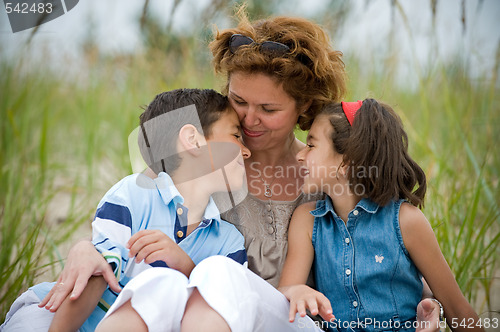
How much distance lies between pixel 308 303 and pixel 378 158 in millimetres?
627

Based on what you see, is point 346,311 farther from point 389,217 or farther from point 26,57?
point 26,57

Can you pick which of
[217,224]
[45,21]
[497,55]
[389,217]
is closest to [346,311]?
[389,217]

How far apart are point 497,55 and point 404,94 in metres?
0.95

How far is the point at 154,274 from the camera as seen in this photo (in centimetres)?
138

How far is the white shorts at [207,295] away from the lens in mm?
1340

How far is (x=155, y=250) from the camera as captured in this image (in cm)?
154

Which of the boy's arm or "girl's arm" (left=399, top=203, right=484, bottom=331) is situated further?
"girl's arm" (left=399, top=203, right=484, bottom=331)

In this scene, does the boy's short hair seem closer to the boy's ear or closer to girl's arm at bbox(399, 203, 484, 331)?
the boy's ear

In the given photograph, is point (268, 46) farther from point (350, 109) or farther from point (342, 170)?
point (342, 170)

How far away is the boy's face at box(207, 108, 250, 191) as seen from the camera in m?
1.93

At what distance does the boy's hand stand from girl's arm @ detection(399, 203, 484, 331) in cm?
77

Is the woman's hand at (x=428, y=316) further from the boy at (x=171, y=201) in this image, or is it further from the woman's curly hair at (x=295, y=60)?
the woman's curly hair at (x=295, y=60)

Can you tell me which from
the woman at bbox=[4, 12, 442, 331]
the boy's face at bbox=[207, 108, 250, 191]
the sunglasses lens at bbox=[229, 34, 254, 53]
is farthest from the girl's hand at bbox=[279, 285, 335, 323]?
the sunglasses lens at bbox=[229, 34, 254, 53]

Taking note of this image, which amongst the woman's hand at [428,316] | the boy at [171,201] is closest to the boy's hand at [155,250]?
the boy at [171,201]
